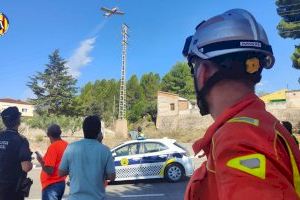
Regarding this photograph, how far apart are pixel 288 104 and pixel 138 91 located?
48223 millimetres

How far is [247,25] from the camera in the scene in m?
1.65

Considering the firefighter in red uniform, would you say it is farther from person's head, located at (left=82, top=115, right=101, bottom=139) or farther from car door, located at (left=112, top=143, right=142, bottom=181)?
car door, located at (left=112, top=143, right=142, bottom=181)

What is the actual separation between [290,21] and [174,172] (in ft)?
88.5

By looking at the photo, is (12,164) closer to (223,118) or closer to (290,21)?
(223,118)

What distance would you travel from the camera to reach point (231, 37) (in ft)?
5.23

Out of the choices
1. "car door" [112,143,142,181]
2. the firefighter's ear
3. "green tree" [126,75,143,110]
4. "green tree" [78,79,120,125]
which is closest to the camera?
the firefighter's ear

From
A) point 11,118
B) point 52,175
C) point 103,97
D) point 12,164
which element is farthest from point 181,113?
point 12,164

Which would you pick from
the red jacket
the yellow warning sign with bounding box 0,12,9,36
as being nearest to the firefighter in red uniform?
the red jacket

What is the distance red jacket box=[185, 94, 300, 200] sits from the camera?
4.08 ft

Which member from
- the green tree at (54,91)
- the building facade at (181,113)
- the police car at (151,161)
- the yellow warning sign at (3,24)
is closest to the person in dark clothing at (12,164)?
the police car at (151,161)

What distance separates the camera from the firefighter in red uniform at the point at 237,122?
1257mm

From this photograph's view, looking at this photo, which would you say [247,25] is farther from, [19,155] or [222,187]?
[19,155]

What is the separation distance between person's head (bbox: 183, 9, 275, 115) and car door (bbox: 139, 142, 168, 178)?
Answer: 12606mm

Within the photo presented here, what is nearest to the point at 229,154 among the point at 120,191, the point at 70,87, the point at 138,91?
the point at 120,191
